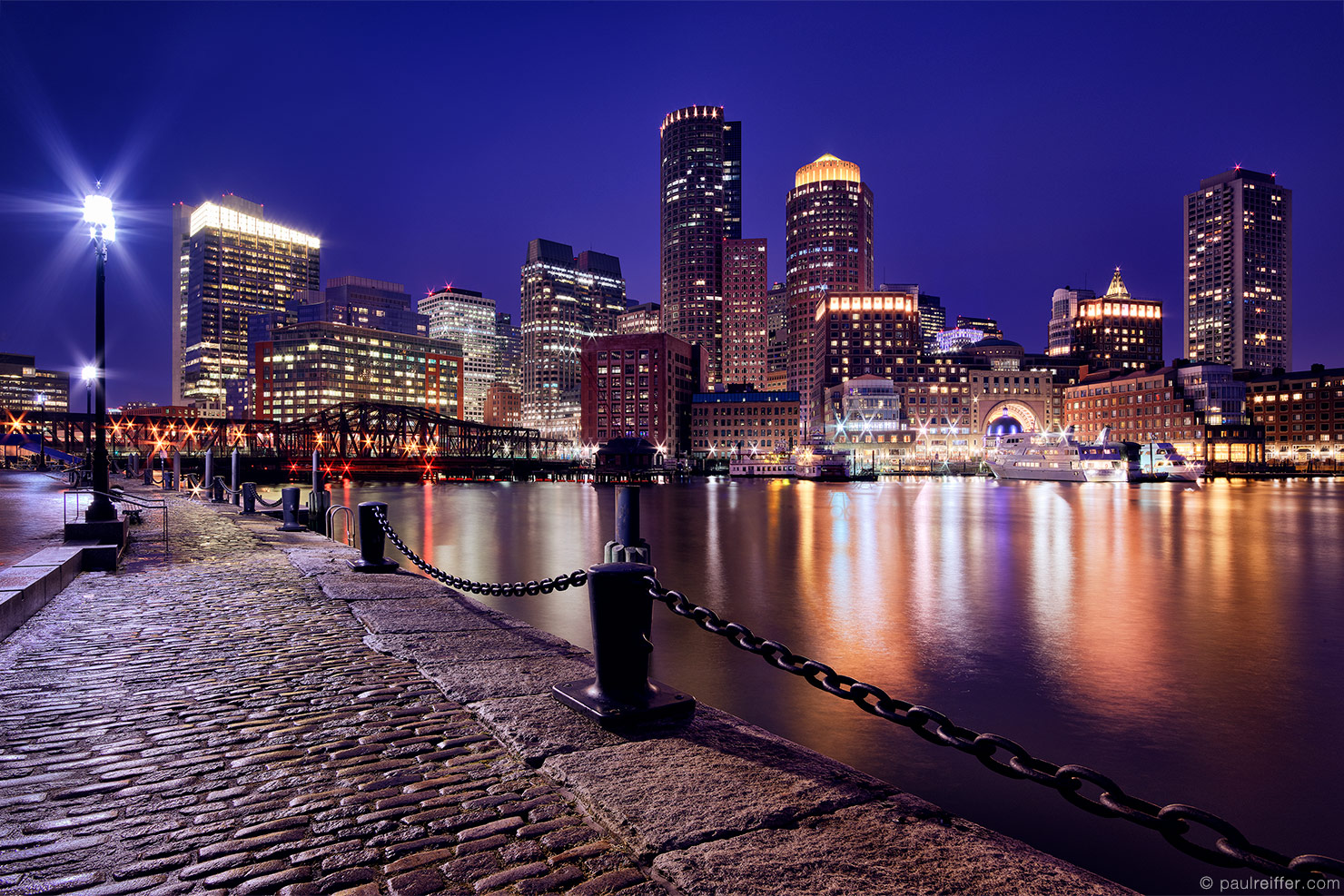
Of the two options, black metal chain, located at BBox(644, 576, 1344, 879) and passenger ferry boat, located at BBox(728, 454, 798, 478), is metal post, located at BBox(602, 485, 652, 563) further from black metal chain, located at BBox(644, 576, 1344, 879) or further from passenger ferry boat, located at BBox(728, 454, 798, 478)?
passenger ferry boat, located at BBox(728, 454, 798, 478)

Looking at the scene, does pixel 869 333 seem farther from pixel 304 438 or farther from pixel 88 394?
pixel 88 394

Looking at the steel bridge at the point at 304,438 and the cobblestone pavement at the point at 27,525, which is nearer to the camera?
the cobblestone pavement at the point at 27,525

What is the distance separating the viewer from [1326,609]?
55.9ft

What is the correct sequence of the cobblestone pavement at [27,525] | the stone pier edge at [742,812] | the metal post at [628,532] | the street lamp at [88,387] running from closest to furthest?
the stone pier edge at [742,812] < the metal post at [628,532] < the cobblestone pavement at [27,525] < the street lamp at [88,387]

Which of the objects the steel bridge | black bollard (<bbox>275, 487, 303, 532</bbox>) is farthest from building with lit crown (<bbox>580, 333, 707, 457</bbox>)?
black bollard (<bbox>275, 487, 303, 532</bbox>)

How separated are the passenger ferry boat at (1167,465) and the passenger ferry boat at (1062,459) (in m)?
4.34

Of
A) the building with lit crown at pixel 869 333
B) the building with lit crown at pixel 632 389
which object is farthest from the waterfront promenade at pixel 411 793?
the building with lit crown at pixel 869 333

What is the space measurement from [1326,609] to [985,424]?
572 ft

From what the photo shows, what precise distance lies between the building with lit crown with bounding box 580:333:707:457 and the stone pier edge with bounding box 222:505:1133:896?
16506cm

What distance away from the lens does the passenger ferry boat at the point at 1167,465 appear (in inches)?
4584


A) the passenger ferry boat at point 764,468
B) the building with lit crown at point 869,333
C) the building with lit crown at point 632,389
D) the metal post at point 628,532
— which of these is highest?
the building with lit crown at point 869,333

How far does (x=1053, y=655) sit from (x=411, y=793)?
471 inches

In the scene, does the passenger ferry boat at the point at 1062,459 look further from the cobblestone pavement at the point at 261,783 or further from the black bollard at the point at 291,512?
the cobblestone pavement at the point at 261,783

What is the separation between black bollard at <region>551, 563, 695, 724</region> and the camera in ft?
15.8
